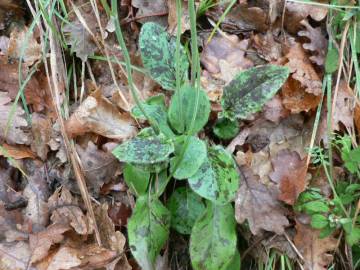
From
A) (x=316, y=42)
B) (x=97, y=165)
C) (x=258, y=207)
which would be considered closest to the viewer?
(x=258, y=207)

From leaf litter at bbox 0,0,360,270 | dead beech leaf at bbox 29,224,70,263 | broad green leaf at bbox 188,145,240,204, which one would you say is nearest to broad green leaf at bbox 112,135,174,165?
leaf litter at bbox 0,0,360,270

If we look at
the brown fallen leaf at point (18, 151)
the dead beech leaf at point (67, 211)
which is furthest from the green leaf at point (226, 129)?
the brown fallen leaf at point (18, 151)

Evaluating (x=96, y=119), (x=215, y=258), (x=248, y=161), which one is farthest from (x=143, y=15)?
(x=215, y=258)

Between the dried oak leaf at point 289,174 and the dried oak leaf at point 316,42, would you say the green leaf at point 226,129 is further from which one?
the dried oak leaf at point 316,42

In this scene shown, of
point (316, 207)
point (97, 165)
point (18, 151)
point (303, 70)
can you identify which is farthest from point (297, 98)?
point (18, 151)

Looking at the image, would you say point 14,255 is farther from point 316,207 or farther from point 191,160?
point 316,207

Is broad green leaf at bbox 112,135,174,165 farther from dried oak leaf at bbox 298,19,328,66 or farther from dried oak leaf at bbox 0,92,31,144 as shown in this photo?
dried oak leaf at bbox 298,19,328,66
